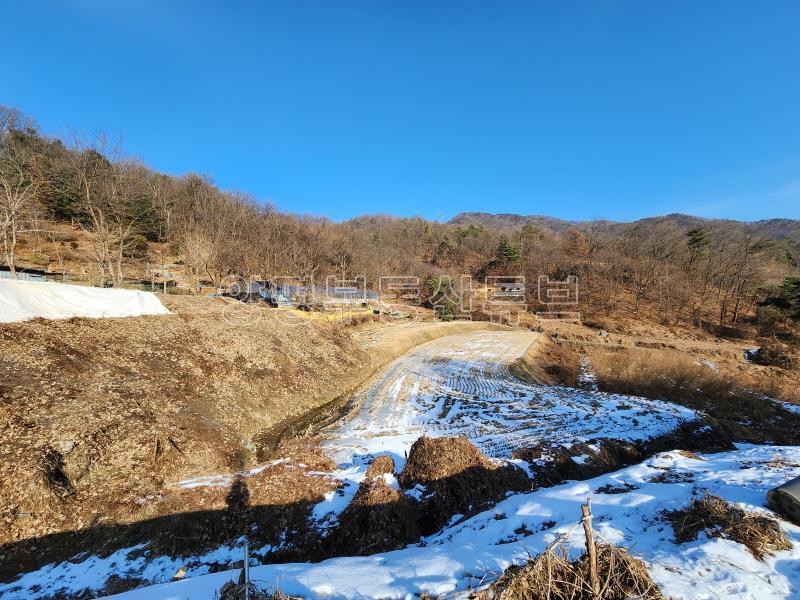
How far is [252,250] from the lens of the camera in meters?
36.4

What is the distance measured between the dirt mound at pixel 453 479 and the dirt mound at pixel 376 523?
458mm

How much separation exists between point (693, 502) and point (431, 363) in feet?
64.8

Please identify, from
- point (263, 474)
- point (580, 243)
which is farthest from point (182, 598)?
point (580, 243)

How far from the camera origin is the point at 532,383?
21.9m

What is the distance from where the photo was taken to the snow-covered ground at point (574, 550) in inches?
144

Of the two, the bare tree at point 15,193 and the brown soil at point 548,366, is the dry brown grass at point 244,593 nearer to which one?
the brown soil at point 548,366

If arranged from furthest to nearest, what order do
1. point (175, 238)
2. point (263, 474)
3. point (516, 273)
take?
point (516, 273), point (175, 238), point (263, 474)

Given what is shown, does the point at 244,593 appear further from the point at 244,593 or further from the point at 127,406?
the point at 127,406

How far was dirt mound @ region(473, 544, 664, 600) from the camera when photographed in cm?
315

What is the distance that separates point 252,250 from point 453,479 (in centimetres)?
3438

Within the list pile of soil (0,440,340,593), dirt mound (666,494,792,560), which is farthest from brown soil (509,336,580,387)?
dirt mound (666,494,792,560)

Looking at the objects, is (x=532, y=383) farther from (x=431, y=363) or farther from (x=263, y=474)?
(x=263, y=474)

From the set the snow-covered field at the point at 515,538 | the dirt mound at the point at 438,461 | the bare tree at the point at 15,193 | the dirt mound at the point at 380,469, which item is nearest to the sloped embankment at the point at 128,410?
the snow-covered field at the point at 515,538

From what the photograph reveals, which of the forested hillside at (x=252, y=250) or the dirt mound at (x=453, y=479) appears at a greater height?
the forested hillside at (x=252, y=250)
